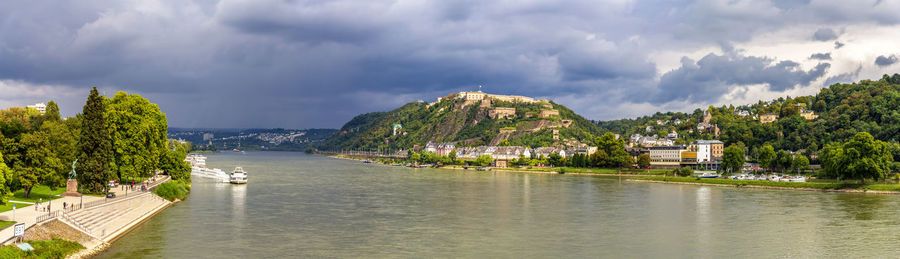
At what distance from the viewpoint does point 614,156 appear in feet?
309

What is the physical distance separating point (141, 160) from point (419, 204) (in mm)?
19292

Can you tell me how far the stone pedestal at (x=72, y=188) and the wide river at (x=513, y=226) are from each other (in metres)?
4.83

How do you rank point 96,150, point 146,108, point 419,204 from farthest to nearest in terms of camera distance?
point 146,108 < point 419,204 < point 96,150

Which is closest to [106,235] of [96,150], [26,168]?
[26,168]

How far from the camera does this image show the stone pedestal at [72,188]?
33.7 m

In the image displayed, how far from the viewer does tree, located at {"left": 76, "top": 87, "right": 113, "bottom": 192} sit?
1393 inches

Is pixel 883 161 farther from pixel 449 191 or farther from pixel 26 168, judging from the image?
pixel 26 168

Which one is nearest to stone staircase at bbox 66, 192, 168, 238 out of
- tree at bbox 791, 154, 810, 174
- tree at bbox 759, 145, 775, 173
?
tree at bbox 759, 145, 775, 173

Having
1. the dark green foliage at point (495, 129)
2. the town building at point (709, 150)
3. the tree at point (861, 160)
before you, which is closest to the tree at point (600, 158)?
the town building at point (709, 150)

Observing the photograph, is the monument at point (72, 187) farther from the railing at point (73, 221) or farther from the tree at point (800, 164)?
the tree at point (800, 164)

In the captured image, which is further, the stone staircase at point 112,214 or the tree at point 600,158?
the tree at point 600,158

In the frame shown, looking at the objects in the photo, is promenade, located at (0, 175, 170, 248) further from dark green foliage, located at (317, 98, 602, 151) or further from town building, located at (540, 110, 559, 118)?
town building, located at (540, 110, 559, 118)

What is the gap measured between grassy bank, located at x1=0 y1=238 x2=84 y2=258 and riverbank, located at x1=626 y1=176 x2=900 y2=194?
59520 mm

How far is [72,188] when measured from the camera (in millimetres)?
33844
